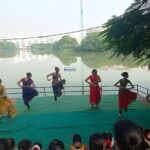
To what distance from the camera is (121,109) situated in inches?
468

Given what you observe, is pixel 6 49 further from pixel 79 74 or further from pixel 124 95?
pixel 124 95

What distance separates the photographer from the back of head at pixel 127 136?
2.50 metres

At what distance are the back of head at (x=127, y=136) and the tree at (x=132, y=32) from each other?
28.1ft

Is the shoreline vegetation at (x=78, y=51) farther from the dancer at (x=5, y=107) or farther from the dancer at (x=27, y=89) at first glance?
the dancer at (x=5, y=107)

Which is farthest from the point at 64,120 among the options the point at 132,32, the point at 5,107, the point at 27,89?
the point at 132,32

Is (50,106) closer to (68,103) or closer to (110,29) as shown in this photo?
(68,103)

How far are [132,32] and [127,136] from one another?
9045 mm

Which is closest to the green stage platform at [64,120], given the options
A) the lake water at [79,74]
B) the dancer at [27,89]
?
the dancer at [27,89]

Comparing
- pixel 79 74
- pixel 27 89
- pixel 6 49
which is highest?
pixel 6 49

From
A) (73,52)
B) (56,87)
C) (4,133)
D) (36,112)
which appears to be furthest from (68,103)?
(73,52)

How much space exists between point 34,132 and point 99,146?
21.8 feet

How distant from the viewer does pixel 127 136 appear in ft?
8.18

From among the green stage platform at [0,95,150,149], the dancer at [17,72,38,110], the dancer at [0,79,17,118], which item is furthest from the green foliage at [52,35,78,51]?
the dancer at [0,79,17,118]

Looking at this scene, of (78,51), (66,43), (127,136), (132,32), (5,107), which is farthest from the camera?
(66,43)
